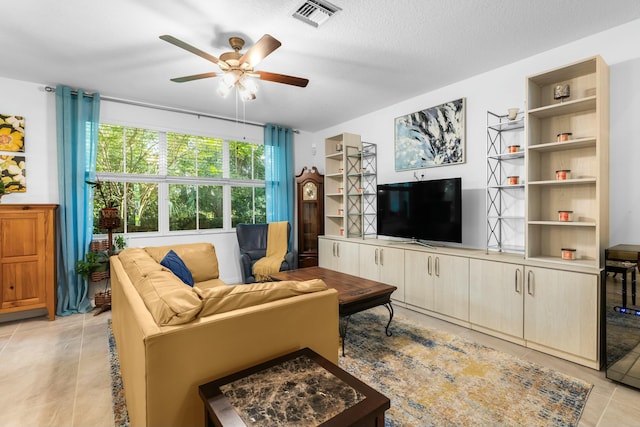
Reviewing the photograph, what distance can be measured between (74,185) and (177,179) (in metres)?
1.17

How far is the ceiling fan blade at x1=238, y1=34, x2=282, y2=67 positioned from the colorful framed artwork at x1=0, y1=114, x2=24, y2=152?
2.88m

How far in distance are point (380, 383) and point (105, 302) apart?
130 inches

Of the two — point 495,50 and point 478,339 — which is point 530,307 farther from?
point 495,50

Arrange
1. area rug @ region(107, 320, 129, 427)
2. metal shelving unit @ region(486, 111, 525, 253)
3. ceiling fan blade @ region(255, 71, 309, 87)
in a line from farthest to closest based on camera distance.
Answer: metal shelving unit @ region(486, 111, 525, 253) → ceiling fan blade @ region(255, 71, 309, 87) → area rug @ region(107, 320, 129, 427)

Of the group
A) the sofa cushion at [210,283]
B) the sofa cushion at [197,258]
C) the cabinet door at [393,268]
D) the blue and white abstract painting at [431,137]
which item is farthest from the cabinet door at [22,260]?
the blue and white abstract painting at [431,137]

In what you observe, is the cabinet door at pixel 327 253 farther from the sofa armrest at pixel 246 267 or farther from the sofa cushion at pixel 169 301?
the sofa cushion at pixel 169 301

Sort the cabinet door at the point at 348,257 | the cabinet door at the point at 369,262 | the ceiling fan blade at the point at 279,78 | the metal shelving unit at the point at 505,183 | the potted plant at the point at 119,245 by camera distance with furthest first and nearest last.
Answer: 1. the cabinet door at the point at 348,257
2. the cabinet door at the point at 369,262
3. the potted plant at the point at 119,245
4. the metal shelving unit at the point at 505,183
5. the ceiling fan blade at the point at 279,78

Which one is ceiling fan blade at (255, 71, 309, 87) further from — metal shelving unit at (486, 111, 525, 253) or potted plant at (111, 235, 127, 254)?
potted plant at (111, 235, 127, 254)

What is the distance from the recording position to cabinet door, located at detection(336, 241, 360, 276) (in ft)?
13.9

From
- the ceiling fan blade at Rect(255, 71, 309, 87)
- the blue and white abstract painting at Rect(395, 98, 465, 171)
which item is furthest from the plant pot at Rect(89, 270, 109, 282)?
the blue and white abstract painting at Rect(395, 98, 465, 171)

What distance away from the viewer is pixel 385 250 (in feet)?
12.4

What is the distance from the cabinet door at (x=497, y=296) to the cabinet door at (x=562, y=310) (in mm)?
67

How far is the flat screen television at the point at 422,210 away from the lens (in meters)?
3.27

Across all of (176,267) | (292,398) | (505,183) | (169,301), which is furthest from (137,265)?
(505,183)
